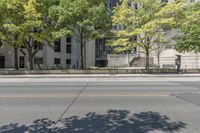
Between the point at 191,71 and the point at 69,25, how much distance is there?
13246mm

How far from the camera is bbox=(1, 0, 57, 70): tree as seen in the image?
29.8 metres

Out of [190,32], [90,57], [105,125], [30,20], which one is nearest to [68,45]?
[90,57]

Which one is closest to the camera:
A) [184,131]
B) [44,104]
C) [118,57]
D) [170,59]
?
[184,131]

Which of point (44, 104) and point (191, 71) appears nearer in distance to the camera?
point (44, 104)

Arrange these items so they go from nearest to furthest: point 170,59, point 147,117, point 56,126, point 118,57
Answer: point 56,126
point 147,117
point 170,59
point 118,57

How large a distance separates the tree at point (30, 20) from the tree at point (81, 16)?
1.62 metres

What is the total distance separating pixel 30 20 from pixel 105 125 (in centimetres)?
2436

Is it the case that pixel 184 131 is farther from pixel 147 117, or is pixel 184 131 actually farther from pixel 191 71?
pixel 191 71

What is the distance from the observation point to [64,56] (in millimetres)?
71312

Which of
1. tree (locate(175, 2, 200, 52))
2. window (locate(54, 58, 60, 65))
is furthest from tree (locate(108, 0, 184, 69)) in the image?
window (locate(54, 58, 60, 65))

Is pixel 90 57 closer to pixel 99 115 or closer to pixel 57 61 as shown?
pixel 57 61

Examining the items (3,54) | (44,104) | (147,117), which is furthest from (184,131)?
(3,54)

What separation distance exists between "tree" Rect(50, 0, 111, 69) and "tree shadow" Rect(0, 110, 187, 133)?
73.0 ft

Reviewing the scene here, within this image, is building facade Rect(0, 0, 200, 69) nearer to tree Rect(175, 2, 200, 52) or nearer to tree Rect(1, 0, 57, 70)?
tree Rect(175, 2, 200, 52)
